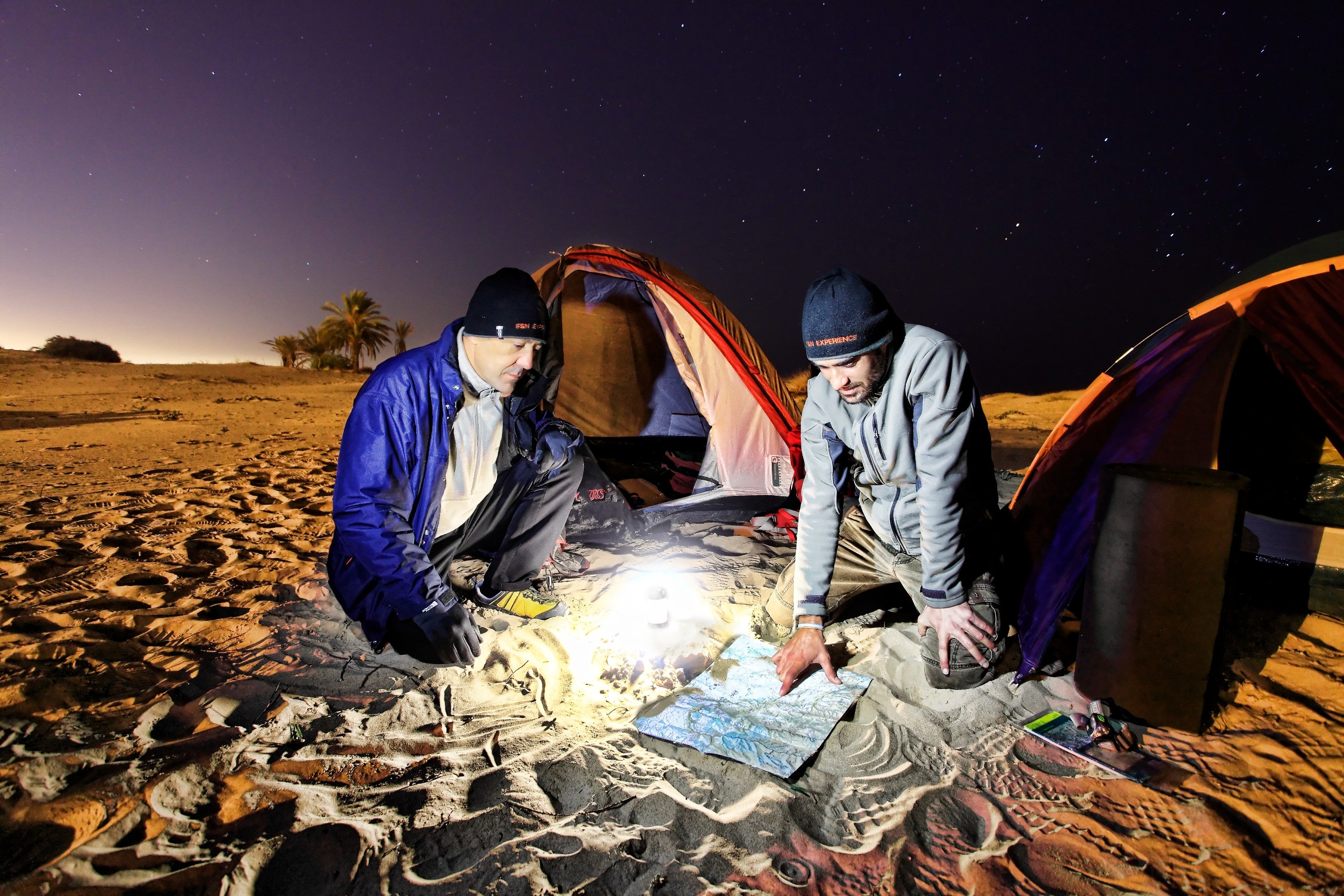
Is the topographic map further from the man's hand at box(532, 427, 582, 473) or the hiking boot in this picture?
the man's hand at box(532, 427, 582, 473)

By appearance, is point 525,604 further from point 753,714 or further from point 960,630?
point 960,630

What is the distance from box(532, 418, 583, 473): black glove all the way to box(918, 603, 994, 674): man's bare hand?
1.82m

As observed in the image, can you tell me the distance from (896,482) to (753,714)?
0.97 metres

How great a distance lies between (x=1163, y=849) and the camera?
144 cm

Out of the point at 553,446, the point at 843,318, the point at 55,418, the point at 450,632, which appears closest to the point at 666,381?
the point at 553,446

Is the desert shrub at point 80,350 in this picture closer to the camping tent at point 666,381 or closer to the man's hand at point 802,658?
the camping tent at point 666,381

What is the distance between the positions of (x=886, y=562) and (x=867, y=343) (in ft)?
3.23

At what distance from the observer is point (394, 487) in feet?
7.54

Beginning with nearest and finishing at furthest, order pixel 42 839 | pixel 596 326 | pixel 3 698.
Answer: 1. pixel 42 839
2. pixel 3 698
3. pixel 596 326

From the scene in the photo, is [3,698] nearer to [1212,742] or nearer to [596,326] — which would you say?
[1212,742]

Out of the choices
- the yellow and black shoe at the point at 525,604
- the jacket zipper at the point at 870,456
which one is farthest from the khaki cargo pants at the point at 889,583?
the yellow and black shoe at the point at 525,604

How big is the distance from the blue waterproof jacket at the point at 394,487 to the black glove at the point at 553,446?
550 mm

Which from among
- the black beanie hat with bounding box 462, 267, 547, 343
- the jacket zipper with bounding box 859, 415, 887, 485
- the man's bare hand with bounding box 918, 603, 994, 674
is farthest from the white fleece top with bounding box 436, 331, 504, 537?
the man's bare hand with bounding box 918, 603, 994, 674

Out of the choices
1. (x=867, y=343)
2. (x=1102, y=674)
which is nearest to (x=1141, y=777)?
(x=1102, y=674)
